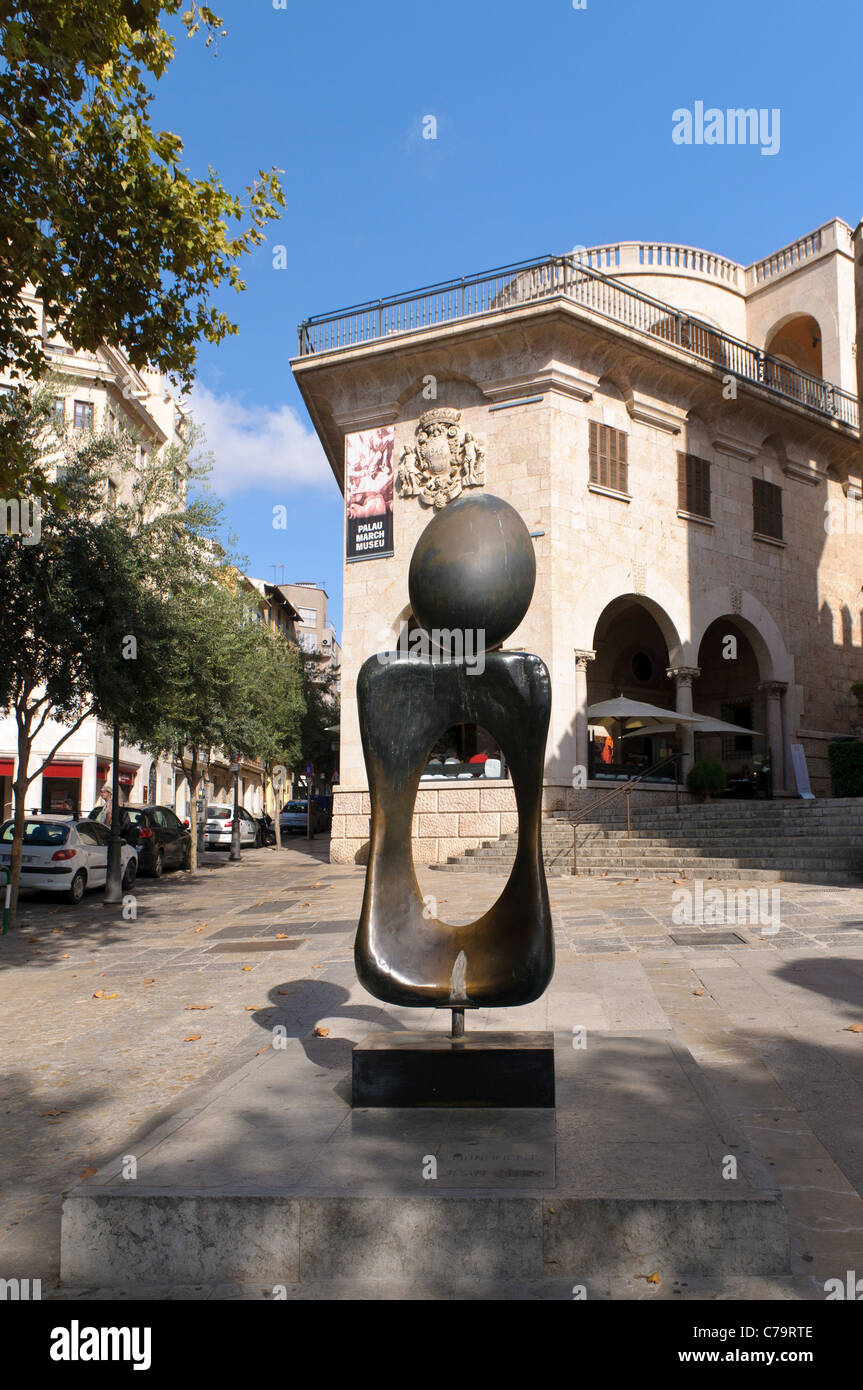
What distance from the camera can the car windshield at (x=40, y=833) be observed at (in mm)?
16500

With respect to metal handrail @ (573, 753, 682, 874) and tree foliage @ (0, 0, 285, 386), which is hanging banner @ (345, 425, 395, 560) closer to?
metal handrail @ (573, 753, 682, 874)

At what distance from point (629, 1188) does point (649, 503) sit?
813 inches

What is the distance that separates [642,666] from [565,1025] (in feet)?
71.4

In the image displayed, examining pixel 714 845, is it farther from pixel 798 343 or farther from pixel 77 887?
pixel 798 343

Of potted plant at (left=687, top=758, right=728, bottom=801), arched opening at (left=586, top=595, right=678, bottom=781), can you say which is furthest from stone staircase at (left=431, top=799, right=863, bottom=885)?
arched opening at (left=586, top=595, right=678, bottom=781)

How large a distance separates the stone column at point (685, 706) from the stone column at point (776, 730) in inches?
101

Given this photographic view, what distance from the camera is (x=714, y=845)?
54.9 ft

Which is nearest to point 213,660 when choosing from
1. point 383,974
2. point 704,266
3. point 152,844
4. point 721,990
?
point 152,844

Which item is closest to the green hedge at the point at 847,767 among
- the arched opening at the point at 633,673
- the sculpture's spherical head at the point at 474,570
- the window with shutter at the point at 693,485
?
the arched opening at the point at 633,673

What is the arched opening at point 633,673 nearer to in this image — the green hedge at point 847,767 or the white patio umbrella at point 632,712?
the white patio umbrella at point 632,712

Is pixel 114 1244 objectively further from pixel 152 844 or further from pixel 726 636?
pixel 726 636

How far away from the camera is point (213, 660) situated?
59.9ft

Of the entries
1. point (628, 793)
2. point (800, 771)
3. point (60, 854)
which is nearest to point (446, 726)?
point (628, 793)

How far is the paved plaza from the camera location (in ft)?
12.7
